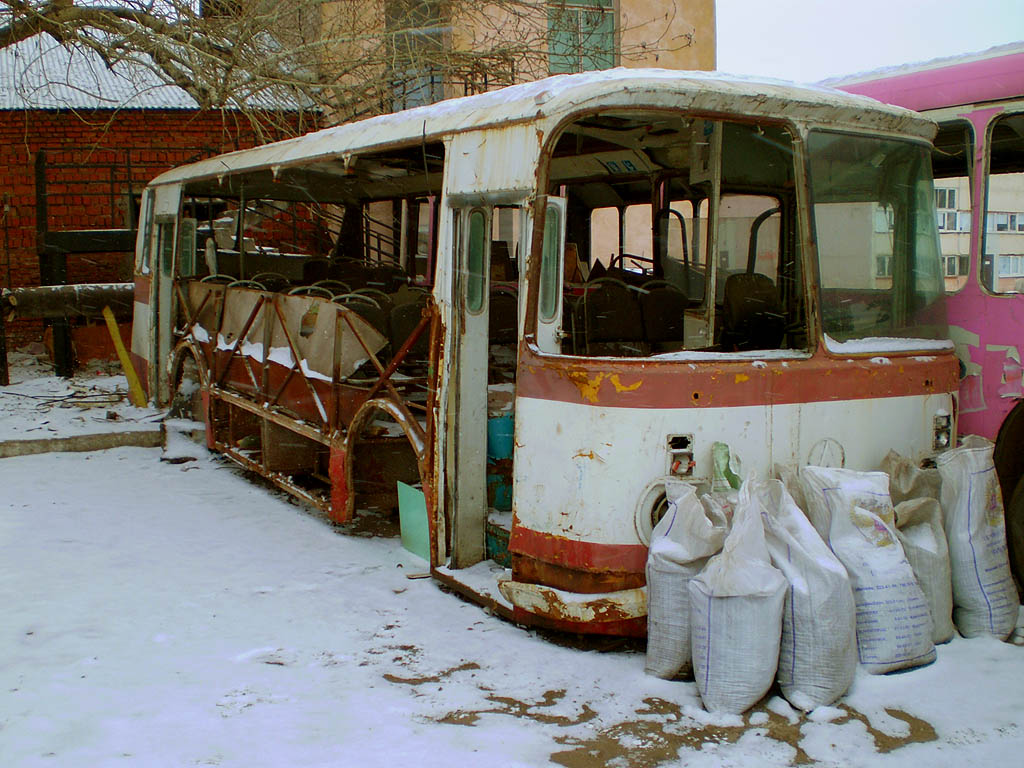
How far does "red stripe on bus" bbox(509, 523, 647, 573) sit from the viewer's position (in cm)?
401

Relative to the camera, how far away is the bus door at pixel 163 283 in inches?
356

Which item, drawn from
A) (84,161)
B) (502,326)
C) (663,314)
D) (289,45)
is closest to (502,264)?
(502,326)

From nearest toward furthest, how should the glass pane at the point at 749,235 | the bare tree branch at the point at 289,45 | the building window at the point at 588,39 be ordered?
the glass pane at the point at 749,235 < the bare tree branch at the point at 289,45 < the building window at the point at 588,39

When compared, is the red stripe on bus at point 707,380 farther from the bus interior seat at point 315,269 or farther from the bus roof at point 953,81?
the bus interior seat at point 315,269

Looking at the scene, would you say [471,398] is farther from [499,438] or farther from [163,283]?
[163,283]

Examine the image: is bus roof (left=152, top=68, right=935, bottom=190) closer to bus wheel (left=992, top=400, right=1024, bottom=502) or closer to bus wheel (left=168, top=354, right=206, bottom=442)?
bus wheel (left=992, top=400, right=1024, bottom=502)

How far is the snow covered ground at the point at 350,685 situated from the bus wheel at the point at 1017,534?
1.88 ft

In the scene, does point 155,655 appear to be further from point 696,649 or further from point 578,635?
point 696,649

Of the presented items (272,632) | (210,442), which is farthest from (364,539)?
(210,442)

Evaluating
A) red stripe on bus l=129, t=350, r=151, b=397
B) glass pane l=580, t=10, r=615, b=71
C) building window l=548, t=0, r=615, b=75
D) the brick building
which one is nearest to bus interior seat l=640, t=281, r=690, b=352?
red stripe on bus l=129, t=350, r=151, b=397

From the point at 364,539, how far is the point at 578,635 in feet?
6.89

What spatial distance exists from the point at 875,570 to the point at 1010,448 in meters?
1.47

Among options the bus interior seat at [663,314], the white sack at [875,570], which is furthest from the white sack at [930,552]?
the bus interior seat at [663,314]

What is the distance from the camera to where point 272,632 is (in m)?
4.44
